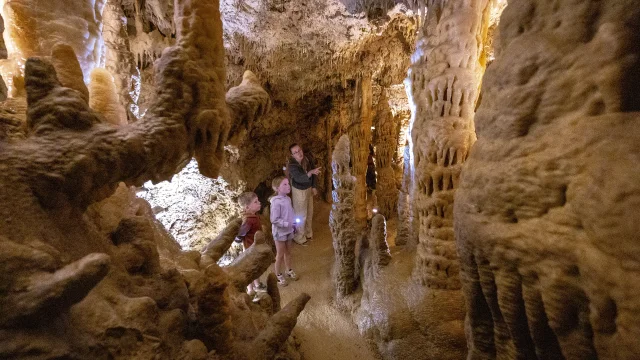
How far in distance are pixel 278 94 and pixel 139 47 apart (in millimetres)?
3082

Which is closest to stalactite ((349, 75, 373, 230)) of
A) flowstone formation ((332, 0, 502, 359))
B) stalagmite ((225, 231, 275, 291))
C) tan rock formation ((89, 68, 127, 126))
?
flowstone formation ((332, 0, 502, 359))

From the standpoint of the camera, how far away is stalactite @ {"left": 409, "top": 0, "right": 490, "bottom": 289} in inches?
111

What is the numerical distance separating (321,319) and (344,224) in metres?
1.34

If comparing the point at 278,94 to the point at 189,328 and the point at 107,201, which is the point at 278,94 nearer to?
the point at 107,201

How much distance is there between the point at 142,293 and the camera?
1451 mm

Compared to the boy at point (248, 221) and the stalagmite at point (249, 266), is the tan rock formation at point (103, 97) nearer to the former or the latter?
the stalagmite at point (249, 266)

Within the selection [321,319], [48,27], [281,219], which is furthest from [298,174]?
[48,27]

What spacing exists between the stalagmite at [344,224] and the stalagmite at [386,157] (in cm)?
357

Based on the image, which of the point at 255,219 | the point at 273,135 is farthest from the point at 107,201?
the point at 273,135

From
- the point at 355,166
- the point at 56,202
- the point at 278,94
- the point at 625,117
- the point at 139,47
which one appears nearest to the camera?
the point at 625,117

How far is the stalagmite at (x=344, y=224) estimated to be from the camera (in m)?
4.37

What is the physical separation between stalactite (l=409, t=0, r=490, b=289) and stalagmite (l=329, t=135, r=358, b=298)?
147 cm

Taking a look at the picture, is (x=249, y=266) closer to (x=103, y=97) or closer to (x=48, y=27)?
(x=103, y=97)

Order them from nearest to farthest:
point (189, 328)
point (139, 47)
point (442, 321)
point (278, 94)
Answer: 1. point (189, 328)
2. point (442, 321)
3. point (139, 47)
4. point (278, 94)
